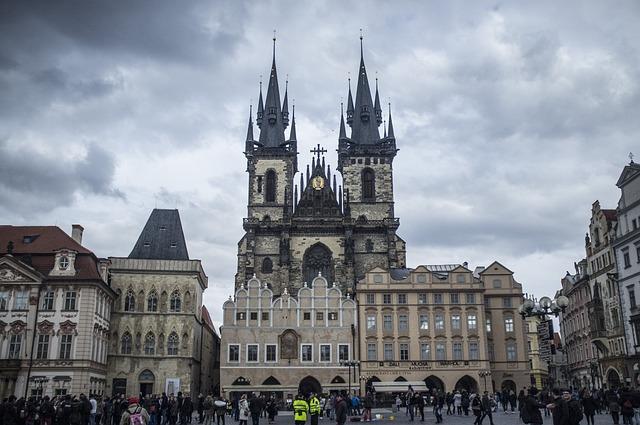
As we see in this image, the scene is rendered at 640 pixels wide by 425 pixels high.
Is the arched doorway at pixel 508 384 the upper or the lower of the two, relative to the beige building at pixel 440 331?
lower

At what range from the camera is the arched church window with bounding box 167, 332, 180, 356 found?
5631 centimetres

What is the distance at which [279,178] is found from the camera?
81.2 meters

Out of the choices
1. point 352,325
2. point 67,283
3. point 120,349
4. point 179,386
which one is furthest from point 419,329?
point 67,283

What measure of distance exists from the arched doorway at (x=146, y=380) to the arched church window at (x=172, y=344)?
2.34 m

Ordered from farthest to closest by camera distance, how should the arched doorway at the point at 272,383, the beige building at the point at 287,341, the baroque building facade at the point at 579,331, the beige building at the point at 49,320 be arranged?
the baroque building facade at the point at 579,331 < the beige building at the point at 287,341 < the arched doorway at the point at 272,383 < the beige building at the point at 49,320

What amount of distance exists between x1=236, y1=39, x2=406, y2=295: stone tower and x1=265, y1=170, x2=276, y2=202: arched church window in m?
0.12

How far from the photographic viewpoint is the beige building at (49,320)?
4700 centimetres

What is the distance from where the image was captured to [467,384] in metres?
61.2

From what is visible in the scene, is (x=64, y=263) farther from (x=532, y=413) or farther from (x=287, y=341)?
(x=532, y=413)

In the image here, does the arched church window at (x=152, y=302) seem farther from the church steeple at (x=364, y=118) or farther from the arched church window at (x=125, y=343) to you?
the church steeple at (x=364, y=118)

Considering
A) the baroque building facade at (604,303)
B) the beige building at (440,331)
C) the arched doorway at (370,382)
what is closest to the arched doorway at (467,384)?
the beige building at (440,331)

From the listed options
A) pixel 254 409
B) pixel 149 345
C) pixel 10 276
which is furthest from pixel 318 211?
pixel 254 409

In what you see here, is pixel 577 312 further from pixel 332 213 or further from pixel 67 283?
pixel 67 283

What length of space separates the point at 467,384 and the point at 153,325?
28.8m
